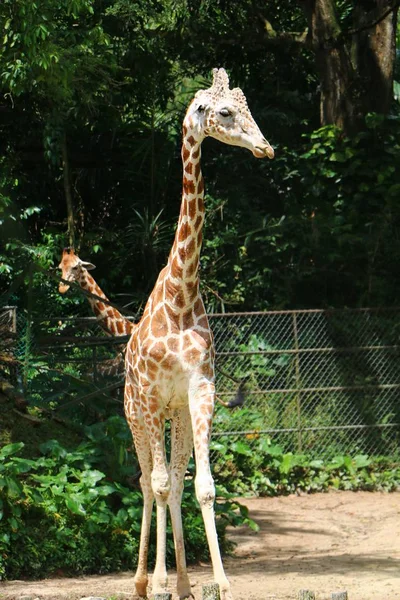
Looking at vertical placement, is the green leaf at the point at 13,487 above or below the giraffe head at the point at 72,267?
below

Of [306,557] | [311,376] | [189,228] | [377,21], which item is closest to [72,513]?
[306,557]

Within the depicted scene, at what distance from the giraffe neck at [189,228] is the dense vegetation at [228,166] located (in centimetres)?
447

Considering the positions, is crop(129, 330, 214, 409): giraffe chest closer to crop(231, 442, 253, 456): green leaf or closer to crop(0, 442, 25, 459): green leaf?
crop(0, 442, 25, 459): green leaf

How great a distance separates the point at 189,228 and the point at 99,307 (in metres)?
3.64

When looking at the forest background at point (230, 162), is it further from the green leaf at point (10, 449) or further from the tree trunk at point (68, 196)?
the green leaf at point (10, 449)

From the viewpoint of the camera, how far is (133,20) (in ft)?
48.7

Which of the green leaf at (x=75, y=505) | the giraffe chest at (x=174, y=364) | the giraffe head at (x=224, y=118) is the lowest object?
the green leaf at (x=75, y=505)

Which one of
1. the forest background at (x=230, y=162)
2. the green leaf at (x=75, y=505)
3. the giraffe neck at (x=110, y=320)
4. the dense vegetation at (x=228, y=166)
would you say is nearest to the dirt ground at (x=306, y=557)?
the green leaf at (x=75, y=505)

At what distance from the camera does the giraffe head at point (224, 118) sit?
19.2ft

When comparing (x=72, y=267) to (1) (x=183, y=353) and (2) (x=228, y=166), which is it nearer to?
(1) (x=183, y=353)

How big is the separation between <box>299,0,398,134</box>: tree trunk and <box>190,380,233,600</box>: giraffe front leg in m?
9.21

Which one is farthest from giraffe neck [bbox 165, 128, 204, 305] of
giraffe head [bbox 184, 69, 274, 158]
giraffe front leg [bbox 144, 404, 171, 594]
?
giraffe front leg [bbox 144, 404, 171, 594]

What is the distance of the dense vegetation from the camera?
12.2 meters

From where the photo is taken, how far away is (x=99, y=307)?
9852 mm
